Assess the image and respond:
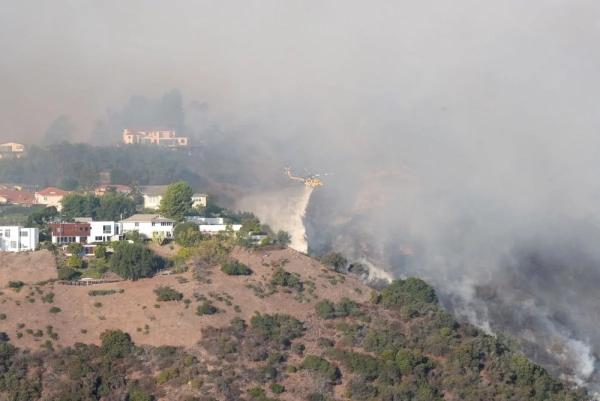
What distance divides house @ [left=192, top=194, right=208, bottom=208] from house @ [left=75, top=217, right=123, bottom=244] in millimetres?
10938

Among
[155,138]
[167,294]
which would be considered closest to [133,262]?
[167,294]

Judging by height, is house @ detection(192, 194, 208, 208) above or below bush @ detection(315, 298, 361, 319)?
above

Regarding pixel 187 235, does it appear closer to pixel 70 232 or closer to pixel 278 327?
pixel 70 232

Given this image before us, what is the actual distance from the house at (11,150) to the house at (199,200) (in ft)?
97.8

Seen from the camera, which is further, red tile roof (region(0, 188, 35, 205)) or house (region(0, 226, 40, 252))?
red tile roof (region(0, 188, 35, 205))

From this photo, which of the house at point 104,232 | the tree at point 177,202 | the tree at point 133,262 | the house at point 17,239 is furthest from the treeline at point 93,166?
the tree at point 133,262

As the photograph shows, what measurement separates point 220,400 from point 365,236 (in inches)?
1320

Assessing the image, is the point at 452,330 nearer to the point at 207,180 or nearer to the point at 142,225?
A: the point at 142,225

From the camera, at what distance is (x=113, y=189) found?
4633 inches

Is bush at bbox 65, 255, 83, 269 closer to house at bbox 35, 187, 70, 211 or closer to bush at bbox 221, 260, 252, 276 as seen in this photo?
bush at bbox 221, 260, 252, 276

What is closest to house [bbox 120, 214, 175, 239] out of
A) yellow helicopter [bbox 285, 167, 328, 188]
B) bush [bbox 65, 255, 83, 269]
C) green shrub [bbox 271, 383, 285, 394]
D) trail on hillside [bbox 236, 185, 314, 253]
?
bush [bbox 65, 255, 83, 269]

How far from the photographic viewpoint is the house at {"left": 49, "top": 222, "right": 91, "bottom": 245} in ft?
312

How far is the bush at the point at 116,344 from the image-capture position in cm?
8117

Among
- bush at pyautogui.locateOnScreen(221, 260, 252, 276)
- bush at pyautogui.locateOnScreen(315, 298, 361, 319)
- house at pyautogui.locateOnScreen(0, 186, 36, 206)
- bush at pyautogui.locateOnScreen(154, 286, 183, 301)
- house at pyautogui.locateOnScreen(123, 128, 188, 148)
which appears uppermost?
house at pyautogui.locateOnScreen(123, 128, 188, 148)
